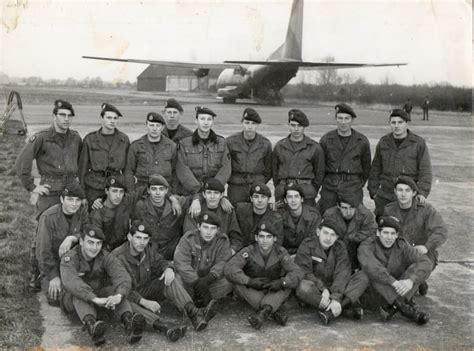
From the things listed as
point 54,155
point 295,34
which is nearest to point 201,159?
point 54,155

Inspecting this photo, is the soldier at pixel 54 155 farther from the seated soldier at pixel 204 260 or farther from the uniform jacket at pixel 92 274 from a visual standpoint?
the seated soldier at pixel 204 260

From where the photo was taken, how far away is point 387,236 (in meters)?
→ 4.46

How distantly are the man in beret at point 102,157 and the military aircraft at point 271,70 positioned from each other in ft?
78.9

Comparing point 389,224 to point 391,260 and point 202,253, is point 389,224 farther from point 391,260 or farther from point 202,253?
point 202,253

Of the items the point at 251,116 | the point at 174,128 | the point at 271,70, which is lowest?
the point at 174,128

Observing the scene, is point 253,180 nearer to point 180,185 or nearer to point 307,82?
point 180,185

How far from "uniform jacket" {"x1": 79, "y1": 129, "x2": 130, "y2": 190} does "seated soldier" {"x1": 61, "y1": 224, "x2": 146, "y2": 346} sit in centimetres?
126

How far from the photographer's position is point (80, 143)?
5395 millimetres

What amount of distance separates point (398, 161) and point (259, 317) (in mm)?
2363

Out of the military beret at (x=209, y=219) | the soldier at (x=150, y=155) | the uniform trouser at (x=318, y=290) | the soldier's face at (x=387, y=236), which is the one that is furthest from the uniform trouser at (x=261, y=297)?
the soldier at (x=150, y=155)

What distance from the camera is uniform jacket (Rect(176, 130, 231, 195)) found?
553 centimetres

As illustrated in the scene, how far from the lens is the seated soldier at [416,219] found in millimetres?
4840

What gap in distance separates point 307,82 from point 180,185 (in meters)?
54.2

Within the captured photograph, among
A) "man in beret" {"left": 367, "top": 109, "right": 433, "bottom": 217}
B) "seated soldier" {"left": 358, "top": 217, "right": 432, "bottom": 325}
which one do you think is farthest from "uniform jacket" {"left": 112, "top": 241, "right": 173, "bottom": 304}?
"man in beret" {"left": 367, "top": 109, "right": 433, "bottom": 217}
